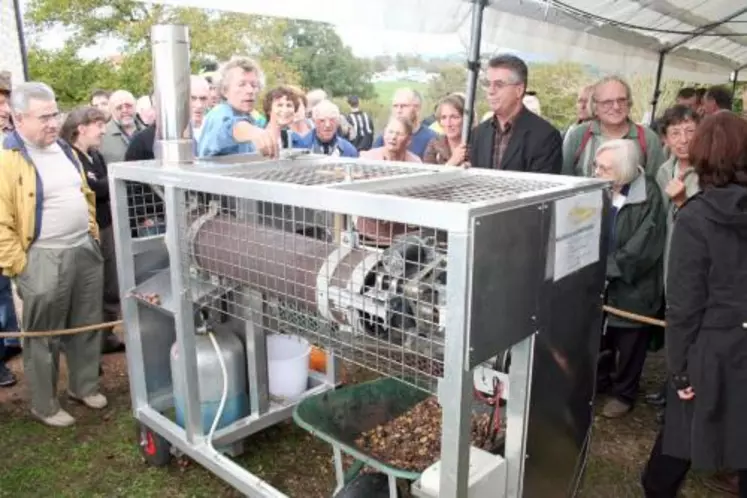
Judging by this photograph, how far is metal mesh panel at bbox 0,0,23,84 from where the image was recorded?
409 centimetres

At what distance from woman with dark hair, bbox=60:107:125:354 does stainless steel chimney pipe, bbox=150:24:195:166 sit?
67.4 inches

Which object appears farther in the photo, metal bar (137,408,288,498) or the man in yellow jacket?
the man in yellow jacket

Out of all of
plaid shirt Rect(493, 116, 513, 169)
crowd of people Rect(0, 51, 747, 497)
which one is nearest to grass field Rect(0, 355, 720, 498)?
crowd of people Rect(0, 51, 747, 497)

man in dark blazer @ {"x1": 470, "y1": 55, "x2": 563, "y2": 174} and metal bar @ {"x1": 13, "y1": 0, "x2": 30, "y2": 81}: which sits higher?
metal bar @ {"x1": 13, "y1": 0, "x2": 30, "y2": 81}

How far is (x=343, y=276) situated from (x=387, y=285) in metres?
0.15

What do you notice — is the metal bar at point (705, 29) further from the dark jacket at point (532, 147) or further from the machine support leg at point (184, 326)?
the machine support leg at point (184, 326)

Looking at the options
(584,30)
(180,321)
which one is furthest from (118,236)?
(584,30)

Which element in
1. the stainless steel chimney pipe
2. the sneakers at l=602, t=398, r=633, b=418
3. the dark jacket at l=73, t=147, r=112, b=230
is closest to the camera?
the stainless steel chimney pipe

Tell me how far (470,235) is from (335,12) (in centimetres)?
294

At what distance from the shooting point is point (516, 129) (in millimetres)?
3258

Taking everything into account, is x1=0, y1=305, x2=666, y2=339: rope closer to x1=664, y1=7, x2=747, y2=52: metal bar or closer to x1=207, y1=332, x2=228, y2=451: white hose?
x1=207, y1=332, x2=228, y2=451: white hose

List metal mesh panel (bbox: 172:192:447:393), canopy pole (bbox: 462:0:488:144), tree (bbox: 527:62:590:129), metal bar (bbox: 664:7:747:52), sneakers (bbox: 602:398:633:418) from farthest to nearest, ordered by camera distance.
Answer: tree (bbox: 527:62:590:129), metal bar (bbox: 664:7:747:52), canopy pole (bbox: 462:0:488:144), sneakers (bbox: 602:398:633:418), metal mesh panel (bbox: 172:192:447:393)

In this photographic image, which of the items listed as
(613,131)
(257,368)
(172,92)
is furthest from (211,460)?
(613,131)

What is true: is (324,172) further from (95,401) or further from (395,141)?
(95,401)
